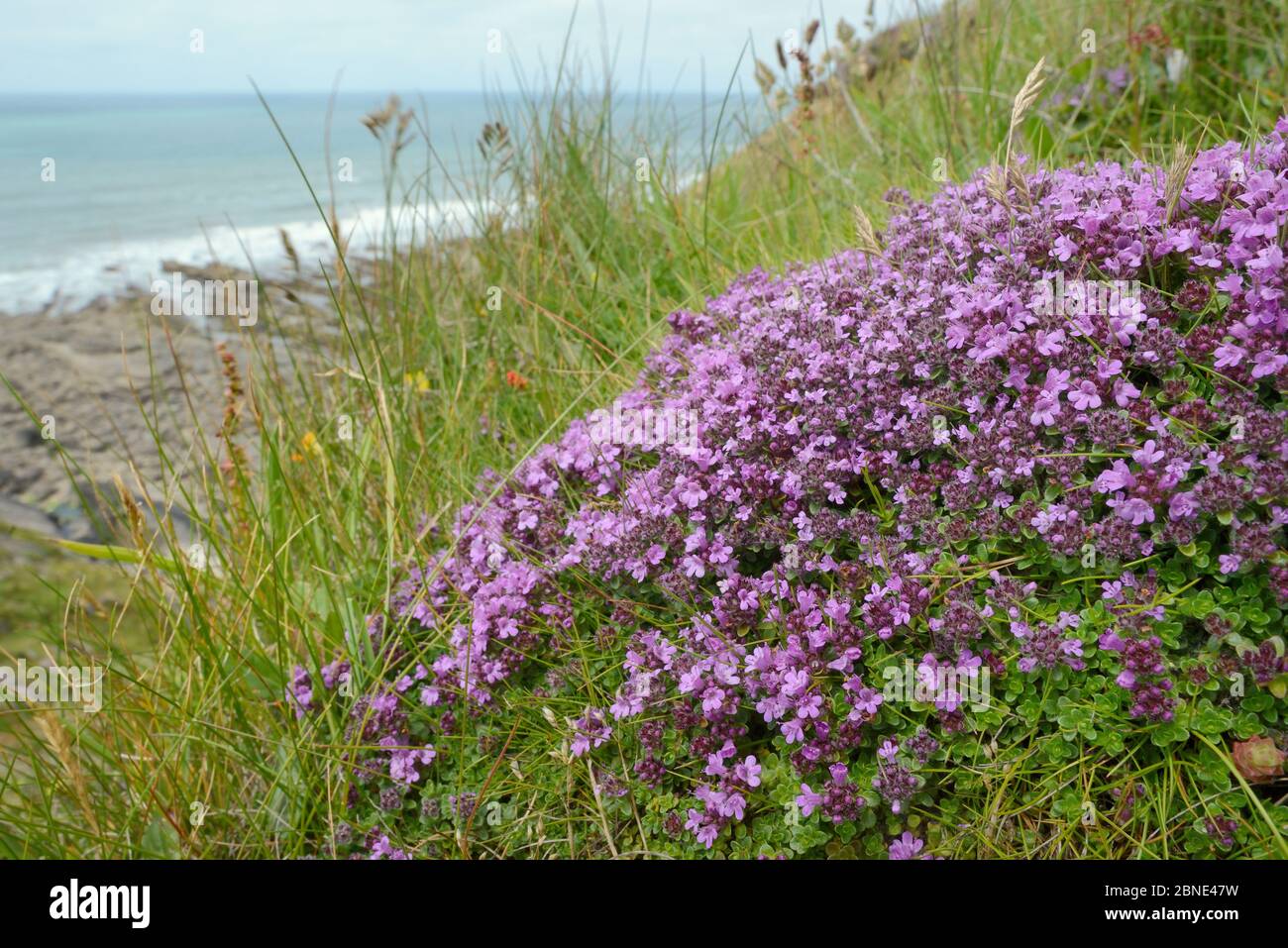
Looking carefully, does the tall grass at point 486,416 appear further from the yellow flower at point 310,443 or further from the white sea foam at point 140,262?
the white sea foam at point 140,262

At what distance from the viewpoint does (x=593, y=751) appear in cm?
260

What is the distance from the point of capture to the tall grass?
2.71m

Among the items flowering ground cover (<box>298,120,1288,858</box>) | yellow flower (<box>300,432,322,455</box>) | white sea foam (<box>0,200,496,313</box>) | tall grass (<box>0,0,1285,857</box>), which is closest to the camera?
flowering ground cover (<box>298,120,1288,858</box>)

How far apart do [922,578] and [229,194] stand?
2575 cm

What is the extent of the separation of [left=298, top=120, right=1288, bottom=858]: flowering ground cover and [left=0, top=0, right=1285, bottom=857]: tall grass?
3.2 inches

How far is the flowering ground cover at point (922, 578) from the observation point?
7.06 ft

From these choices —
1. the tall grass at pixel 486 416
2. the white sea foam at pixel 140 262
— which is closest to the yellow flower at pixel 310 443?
the tall grass at pixel 486 416

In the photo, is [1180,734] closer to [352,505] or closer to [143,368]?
[352,505]

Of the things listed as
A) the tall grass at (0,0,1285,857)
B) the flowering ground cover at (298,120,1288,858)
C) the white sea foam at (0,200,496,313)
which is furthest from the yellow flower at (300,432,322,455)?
the white sea foam at (0,200,496,313)

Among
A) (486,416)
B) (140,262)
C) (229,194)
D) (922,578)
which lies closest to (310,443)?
(486,416)

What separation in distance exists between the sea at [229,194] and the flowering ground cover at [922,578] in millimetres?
1482

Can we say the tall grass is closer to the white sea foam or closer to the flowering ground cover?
the flowering ground cover

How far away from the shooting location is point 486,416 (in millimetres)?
4090
